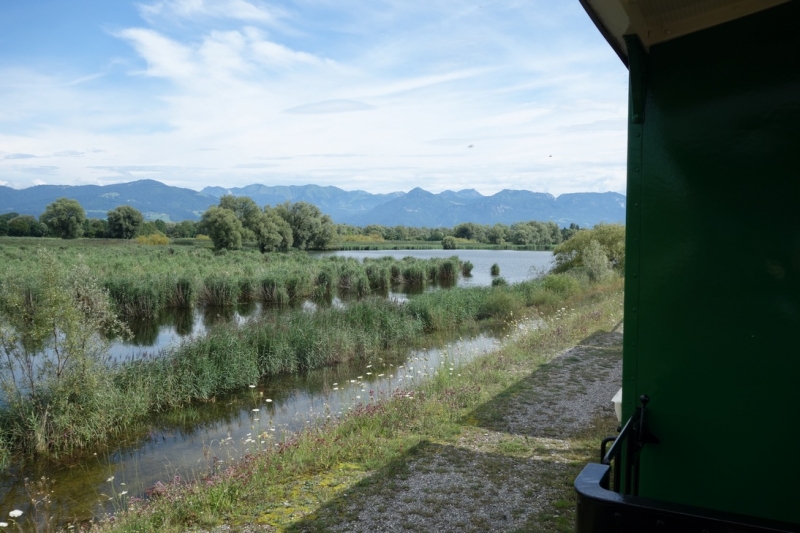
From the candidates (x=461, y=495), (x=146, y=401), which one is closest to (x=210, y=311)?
(x=146, y=401)

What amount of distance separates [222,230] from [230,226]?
870 millimetres

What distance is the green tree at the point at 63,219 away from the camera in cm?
6019

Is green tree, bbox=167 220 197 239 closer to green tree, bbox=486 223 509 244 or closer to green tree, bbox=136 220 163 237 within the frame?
green tree, bbox=136 220 163 237

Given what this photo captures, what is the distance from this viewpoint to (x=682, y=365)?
7.70ft

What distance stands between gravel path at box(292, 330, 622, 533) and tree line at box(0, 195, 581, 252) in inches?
1655

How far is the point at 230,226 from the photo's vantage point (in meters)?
52.6

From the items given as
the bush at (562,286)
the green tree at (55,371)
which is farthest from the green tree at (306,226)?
the green tree at (55,371)

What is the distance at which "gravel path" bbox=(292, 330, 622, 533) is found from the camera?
473 cm

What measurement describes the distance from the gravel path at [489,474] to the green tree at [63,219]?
216 feet

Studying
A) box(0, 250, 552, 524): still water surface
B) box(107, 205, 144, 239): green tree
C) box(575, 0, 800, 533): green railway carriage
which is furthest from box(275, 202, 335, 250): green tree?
box(575, 0, 800, 533): green railway carriage

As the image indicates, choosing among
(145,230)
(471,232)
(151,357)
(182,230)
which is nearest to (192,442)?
(151,357)

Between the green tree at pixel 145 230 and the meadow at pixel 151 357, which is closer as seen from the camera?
the meadow at pixel 151 357

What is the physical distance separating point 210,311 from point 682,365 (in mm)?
22807

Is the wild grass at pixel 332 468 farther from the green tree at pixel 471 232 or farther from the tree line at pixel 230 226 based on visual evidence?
the green tree at pixel 471 232
